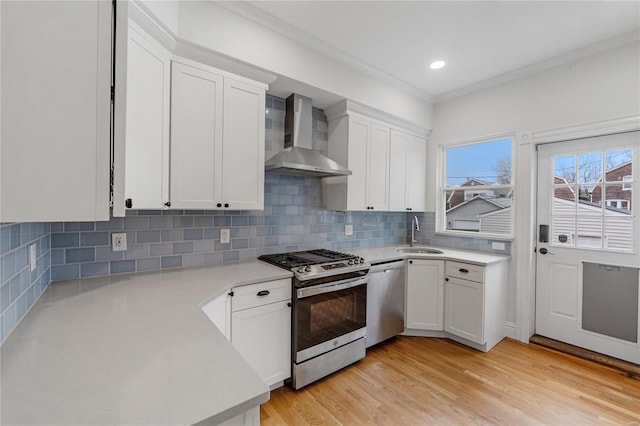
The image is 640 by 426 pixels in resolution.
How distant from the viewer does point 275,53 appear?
236cm

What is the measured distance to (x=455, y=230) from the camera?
147 inches

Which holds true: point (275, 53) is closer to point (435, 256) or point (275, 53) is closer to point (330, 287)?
point (330, 287)

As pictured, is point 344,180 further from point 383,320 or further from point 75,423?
point 75,423

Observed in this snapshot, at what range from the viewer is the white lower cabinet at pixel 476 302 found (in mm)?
2822

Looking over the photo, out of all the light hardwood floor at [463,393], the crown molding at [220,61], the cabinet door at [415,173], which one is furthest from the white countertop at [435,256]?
the crown molding at [220,61]

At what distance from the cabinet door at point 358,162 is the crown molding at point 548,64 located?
4.47 feet

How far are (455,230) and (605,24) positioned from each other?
2336 millimetres

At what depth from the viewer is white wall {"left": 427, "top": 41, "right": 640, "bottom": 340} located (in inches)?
99.2

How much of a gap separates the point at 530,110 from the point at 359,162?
1897 mm

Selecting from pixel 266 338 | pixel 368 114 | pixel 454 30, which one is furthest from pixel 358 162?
pixel 266 338

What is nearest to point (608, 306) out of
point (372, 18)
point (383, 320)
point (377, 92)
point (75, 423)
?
point (383, 320)

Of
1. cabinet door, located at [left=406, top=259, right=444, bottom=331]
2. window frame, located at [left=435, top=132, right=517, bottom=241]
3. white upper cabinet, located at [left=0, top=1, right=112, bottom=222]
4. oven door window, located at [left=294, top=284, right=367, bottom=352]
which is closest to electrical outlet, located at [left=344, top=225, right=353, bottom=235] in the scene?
cabinet door, located at [left=406, top=259, right=444, bottom=331]

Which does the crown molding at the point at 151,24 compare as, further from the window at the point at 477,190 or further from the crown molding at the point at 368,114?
the window at the point at 477,190

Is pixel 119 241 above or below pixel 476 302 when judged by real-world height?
above
